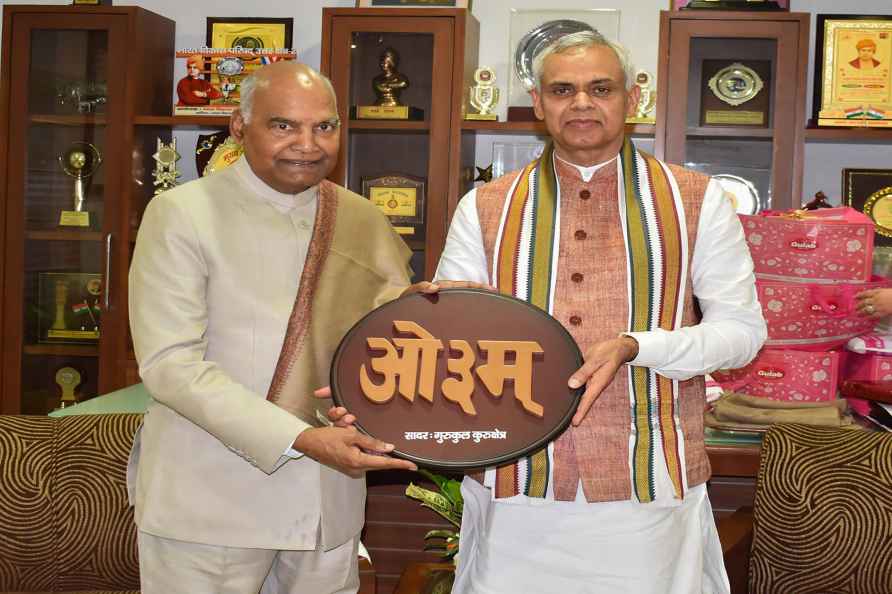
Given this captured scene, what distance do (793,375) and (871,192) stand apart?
1.53 meters

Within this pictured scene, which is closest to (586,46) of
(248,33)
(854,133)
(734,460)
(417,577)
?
(734,460)

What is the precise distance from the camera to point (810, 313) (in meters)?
2.46

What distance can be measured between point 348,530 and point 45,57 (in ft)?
9.36

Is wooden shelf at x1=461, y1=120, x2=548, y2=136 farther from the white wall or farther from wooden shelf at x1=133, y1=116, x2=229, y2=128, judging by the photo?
wooden shelf at x1=133, y1=116, x2=229, y2=128

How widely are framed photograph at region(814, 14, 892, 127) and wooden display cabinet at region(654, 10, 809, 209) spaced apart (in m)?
0.13

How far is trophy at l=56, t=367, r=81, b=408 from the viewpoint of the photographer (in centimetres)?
387

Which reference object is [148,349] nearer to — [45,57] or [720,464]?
[720,464]

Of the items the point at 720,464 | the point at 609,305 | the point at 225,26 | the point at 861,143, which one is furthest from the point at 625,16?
the point at 609,305

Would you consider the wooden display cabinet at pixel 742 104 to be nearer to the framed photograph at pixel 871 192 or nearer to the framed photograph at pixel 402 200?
the framed photograph at pixel 871 192

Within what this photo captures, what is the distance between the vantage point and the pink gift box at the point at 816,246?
2.41 metres

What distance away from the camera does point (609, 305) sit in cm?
153

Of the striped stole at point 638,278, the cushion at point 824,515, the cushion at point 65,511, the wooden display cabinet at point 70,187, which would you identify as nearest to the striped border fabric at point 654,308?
the striped stole at point 638,278

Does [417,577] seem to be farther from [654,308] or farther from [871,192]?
[871,192]

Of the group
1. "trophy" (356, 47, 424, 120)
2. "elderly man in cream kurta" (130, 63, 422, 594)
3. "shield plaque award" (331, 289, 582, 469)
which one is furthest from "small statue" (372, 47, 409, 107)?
"shield plaque award" (331, 289, 582, 469)
